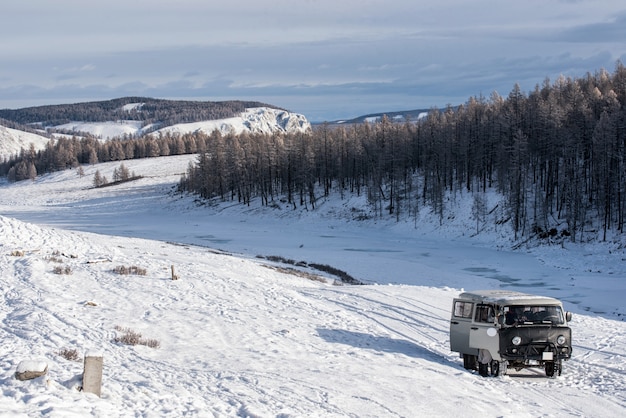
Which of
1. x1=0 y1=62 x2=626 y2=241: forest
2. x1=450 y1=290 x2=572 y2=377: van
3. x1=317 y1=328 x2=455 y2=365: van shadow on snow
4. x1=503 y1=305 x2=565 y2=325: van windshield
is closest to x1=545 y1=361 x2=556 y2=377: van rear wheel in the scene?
x1=450 y1=290 x2=572 y2=377: van

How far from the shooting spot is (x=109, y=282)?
2394 centimetres

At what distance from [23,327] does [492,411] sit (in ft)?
38.5

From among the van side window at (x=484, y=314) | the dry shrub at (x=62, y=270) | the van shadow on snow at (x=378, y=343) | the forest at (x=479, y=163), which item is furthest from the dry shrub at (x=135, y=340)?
the forest at (x=479, y=163)

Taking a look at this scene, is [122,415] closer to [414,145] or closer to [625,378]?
[625,378]

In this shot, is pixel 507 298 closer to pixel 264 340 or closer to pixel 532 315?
pixel 532 315

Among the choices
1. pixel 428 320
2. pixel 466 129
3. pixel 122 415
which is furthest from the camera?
pixel 466 129

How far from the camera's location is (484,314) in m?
15.6

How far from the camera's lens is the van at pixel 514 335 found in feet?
48.2

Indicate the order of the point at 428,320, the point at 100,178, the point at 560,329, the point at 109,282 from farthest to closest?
the point at 100,178
the point at 109,282
the point at 428,320
the point at 560,329

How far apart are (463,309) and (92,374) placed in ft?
33.0

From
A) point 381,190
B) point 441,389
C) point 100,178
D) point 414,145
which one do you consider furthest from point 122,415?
point 100,178

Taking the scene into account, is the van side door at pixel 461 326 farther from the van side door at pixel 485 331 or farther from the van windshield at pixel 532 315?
the van windshield at pixel 532 315

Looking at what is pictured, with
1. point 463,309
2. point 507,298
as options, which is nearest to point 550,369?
point 507,298

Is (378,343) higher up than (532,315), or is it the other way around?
(532,315)
